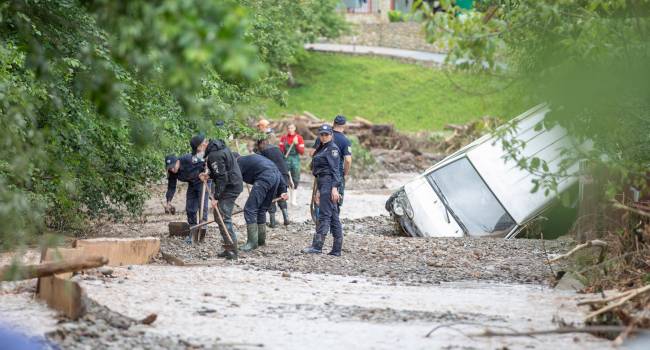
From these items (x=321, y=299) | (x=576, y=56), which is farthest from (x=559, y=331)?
(x=321, y=299)

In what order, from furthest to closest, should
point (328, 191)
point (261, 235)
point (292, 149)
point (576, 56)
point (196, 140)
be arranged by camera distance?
point (292, 149)
point (196, 140)
point (261, 235)
point (328, 191)
point (576, 56)

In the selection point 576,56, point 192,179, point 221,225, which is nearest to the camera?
point 576,56

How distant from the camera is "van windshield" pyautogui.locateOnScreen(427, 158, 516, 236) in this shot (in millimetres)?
18281

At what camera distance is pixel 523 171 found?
18.5 m

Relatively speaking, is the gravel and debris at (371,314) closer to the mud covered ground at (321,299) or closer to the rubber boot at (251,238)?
the mud covered ground at (321,299)

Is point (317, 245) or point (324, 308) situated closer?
point (324, 308)

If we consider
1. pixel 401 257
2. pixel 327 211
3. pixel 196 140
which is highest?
pixel 196 140

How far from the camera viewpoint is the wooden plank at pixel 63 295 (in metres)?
9.90

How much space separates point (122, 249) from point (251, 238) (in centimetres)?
278

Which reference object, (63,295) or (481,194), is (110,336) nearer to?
(63,295)

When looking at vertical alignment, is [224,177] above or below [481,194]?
above

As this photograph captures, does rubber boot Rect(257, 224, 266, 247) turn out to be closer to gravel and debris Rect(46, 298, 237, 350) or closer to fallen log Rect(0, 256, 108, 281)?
fallen log Rect(0, 256, 108, 281)

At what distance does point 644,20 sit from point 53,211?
10.1 m

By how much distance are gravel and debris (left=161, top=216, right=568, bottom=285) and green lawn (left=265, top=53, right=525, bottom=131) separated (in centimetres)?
3191
